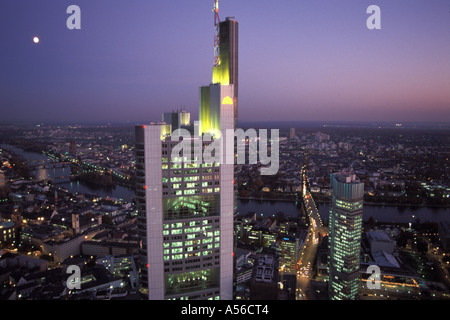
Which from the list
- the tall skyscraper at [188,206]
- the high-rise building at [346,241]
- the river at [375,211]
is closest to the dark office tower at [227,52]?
the tall skyscraper at [188,206]

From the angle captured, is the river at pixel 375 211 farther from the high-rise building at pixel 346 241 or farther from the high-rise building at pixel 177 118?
the high-rise building at pixel 177 118

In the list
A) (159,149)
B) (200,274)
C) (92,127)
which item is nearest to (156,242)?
(200,274)

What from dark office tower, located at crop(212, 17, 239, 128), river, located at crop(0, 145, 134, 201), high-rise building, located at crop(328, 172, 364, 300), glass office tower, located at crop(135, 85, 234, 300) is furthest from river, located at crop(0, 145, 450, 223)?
dark office tower, located at crop(212, 17, 239, 128)

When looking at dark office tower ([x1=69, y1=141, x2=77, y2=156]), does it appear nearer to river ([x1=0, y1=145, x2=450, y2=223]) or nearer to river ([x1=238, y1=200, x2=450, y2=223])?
river ([x1=0, y1=145, x2=450, y2=223])

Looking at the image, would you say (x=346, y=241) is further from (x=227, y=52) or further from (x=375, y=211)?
(x=375, y=211)

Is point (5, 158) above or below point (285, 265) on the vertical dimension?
above

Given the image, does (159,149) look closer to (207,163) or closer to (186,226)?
(207,163)
